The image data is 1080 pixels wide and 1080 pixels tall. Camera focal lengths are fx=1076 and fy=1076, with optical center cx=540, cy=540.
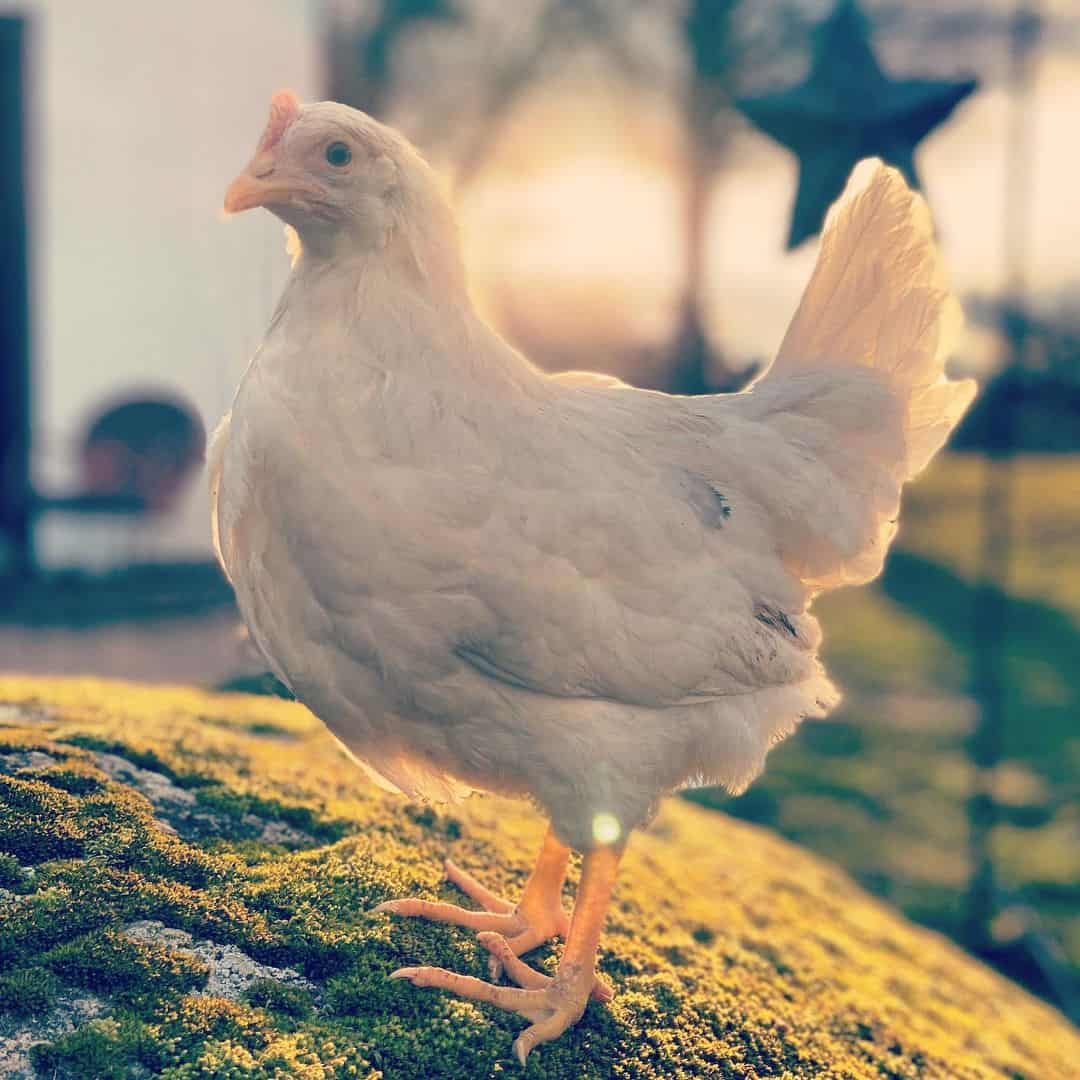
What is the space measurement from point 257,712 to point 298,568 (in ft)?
8.39

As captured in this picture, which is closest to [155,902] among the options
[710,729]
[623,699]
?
[623,699]

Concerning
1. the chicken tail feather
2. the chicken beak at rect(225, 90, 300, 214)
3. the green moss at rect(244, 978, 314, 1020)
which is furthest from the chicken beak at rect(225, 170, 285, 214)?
the green moss at rect(244, 978, 314, 1020)

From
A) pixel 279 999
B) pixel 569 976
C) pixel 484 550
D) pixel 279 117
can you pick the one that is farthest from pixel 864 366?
pixel 279 999

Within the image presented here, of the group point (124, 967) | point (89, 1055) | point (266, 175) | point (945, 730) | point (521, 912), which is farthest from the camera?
point (945, 730)

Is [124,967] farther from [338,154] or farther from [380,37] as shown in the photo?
[380,37]

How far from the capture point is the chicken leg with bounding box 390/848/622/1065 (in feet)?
8.43

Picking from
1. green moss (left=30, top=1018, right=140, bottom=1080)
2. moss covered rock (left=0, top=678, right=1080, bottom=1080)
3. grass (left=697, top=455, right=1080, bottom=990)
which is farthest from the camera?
grass (left=697, top=455, right=1080, bottom=990)

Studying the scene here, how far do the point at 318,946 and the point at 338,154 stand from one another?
183cm

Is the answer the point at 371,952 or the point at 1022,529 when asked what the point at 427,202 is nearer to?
the point at 371,952

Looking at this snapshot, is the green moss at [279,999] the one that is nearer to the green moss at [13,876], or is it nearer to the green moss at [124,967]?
the green moss at [124,967]

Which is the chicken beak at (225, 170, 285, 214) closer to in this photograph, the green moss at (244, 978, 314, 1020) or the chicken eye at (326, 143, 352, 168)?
the chicken eye at (326, 143, 352, 168)

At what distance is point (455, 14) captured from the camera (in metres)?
8.86

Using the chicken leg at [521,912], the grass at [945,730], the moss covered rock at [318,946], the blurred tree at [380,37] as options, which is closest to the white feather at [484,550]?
the chicken leg at [521,912]

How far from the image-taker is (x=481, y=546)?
230cm
